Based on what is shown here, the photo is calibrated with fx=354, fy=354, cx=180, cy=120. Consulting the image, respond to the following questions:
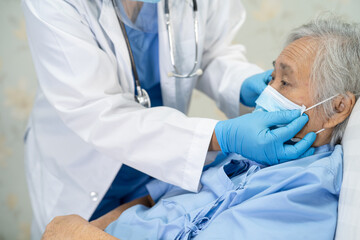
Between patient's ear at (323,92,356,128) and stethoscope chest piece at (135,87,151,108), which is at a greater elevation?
patient's ear at (323,92,356,128)

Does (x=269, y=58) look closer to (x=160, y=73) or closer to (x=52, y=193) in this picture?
(x=160, y=73)

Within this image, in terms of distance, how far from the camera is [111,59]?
120 cm

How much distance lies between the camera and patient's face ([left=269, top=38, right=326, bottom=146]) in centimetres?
102

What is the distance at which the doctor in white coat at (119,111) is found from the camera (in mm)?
1038

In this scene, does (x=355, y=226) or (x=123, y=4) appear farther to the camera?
(x=123, y=4)

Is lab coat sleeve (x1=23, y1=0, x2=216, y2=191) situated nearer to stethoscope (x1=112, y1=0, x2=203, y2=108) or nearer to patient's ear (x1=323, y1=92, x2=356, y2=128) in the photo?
stethoscope (x1=112, y1=0, x2=203, y2=108)

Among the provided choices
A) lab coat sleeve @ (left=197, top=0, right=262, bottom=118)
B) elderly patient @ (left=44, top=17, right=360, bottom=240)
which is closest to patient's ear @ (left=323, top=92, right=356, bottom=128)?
elderly patient @ (left=44, top=17, right=360, bottom=240)

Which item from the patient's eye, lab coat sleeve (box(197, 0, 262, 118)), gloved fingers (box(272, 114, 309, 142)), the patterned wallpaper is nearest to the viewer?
gloved fingers (box(272, 114, 309, 142))

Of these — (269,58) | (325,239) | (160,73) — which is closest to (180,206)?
(325,239)

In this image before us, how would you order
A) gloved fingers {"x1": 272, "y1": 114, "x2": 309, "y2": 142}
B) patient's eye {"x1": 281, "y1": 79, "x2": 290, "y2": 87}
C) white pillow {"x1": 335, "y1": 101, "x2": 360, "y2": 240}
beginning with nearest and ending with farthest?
white pillow {"x1": 335, "y1": 101, "x2": 360, "y2": 240}
gloved fingers {"x1": 272, "y1": 114, "x2": 309, "y2": 142}
patient's eye {"x1": 281, "y1": 79, "x2": 290, "y2": 87}

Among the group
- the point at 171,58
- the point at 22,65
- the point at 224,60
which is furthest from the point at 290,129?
the point at 22,65

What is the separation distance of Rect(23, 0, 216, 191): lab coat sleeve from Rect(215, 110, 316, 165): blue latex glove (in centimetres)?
6

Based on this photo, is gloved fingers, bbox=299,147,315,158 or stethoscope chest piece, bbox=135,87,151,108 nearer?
gloved fingers, bbox=299,147,315,158

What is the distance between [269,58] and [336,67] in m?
1.09
